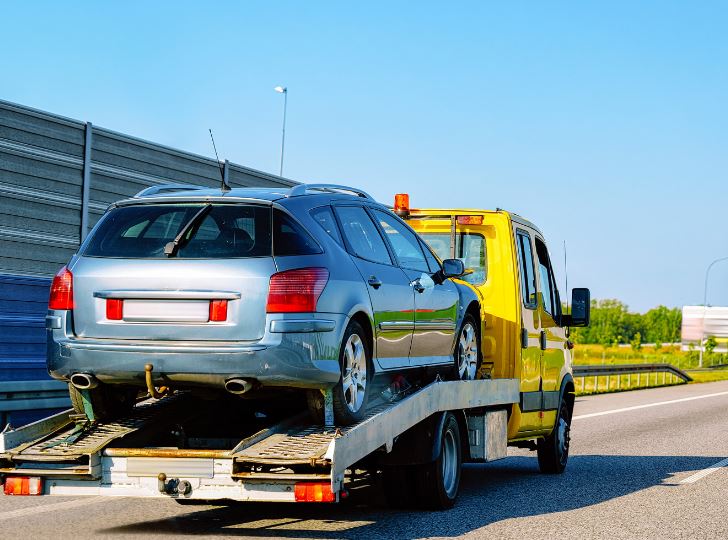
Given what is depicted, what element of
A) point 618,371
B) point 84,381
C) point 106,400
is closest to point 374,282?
point 106,400

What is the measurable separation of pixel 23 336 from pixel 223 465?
20.8 ft

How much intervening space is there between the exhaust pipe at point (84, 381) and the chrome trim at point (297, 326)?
44.6 inches

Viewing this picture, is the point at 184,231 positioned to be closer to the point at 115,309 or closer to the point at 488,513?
the point at 115,309

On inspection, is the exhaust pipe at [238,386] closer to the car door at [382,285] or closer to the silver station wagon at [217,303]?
the silver station wagon at [217,303]

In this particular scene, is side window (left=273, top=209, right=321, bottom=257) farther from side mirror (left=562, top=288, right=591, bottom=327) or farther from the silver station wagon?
side mirror (left=562, top=288, right=591, bottom=327)

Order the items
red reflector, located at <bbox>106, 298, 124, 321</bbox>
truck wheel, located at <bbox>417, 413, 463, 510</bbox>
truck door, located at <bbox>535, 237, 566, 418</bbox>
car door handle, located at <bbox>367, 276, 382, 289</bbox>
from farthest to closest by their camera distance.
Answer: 1. truck door, located at <bbox>535, 237, 566, 418</bbox>
2. truck wheel, located at <bbox>417, 413, 463, 510</bbox>
3. car door handle, located at <bbox>367, 276, 382, 289</bbox>
4. red reflector, located at <bbox>106, 298, 124, 321</bbox>

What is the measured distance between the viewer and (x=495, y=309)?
11.3 m

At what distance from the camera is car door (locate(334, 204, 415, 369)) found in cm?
815

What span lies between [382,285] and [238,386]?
1.53 metres

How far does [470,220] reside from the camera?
1154 cm

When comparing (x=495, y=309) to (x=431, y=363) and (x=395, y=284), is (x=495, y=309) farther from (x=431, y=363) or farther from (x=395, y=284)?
(x=395, y=284)

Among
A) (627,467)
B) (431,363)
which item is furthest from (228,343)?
(627,467)

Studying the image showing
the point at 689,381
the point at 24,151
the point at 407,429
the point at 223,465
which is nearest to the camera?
the point at 223,465

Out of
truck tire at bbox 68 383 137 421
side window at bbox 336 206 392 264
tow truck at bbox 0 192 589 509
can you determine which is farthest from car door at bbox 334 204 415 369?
truck tire at bbox 68 383 137 421
